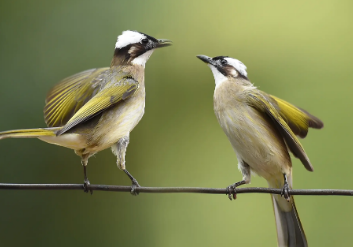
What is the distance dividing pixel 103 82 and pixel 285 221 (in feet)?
4.66

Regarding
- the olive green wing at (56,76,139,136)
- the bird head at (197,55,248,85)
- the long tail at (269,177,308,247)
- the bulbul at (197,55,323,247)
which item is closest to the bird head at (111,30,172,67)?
the olive green wing at (56,76,139,136)

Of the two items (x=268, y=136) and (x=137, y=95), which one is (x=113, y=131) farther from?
(x=268, y=136)

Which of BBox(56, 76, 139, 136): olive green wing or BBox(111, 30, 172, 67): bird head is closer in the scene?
BBox(56, 76, 139, 136): olive green wing

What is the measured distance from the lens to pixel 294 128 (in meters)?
2.73

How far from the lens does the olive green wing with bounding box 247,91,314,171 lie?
2457mm

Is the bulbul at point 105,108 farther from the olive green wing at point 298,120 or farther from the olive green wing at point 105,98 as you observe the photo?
the olive green wing at point 298,120

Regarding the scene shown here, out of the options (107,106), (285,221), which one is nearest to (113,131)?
(107,106)

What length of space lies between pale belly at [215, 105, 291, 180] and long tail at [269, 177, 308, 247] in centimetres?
32

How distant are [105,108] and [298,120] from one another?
115 centimetres

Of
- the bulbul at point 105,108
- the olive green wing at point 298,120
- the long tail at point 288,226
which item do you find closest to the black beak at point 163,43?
the bulbul at point 105,108

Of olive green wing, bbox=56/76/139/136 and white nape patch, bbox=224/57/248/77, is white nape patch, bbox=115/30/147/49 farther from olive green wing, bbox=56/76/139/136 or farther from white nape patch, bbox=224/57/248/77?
white nape patch, bbox=224/57/248/77

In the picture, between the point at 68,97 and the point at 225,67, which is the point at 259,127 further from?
the point at 68,97

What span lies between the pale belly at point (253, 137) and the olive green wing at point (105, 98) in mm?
558

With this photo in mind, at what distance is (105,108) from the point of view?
94.7 inches
